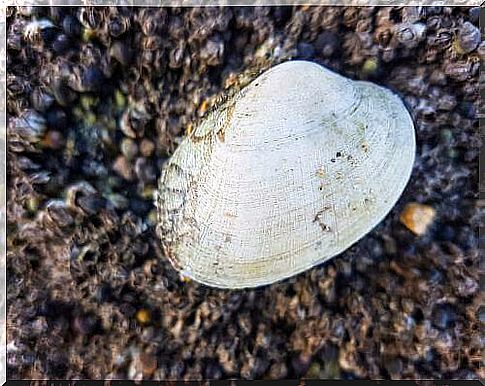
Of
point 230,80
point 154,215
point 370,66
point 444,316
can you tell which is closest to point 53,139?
point 154,215

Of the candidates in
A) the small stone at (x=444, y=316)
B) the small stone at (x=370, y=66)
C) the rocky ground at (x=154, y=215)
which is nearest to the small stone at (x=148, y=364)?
the rocky ground at (x=154, y=215)

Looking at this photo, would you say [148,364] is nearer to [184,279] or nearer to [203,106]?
[184,279]

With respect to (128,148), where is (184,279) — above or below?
below

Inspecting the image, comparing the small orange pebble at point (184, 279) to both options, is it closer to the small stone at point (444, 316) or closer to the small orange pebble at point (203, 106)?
the small orange pebble at point (203, 106)

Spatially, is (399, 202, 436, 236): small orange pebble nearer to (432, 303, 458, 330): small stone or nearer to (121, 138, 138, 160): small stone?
(432, 303, 458, 330): small stone

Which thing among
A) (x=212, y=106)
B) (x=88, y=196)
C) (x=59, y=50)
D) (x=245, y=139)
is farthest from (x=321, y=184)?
(x=59, y=50)

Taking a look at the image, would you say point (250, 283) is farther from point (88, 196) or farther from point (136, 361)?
Result: point (88, 196)

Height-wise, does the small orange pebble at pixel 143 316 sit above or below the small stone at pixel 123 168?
below
